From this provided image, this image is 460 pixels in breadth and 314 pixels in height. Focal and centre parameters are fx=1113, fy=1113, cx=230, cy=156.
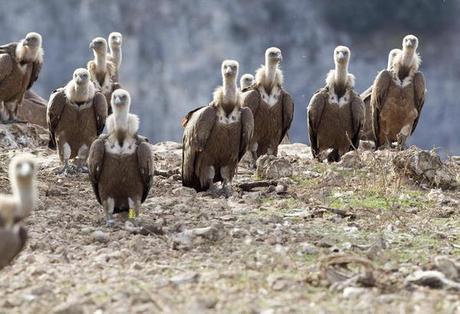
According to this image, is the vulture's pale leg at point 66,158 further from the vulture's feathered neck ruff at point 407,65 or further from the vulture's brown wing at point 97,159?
the vulture's feathered neck ruff at point 407,65

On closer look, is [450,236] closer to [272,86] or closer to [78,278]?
[78,278]

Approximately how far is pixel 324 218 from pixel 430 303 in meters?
4.06

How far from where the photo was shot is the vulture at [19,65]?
1639 centimetres

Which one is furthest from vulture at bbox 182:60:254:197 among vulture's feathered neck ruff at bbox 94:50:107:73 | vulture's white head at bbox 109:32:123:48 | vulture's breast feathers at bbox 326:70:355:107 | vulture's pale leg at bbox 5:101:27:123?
vulture's white head at bbox 109:32:123:48

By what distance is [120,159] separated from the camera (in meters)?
10.3

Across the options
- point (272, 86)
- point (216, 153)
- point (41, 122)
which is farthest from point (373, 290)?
A: point (41, 122)

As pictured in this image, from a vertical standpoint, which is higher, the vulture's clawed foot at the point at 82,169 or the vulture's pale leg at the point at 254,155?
the vulture's pale leg at the point at 254,155

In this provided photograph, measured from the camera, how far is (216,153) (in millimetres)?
12492

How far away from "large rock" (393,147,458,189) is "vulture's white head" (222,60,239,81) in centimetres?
208

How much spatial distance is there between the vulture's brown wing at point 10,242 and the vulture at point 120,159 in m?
3.55

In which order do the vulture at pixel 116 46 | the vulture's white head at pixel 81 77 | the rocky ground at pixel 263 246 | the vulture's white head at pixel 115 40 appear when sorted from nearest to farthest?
the rocky ground at pixel 263 246 < the vulture's white head at pixel 81 77 < the vulture at pixel 116 46 < the vulture's white head at pixel 115 40

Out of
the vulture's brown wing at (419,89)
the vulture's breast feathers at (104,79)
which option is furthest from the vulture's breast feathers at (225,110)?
the vulture's brown wing at (419,89)

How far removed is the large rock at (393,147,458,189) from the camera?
12.7 metres

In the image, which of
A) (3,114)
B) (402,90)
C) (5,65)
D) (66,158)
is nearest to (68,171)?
(66,158)
